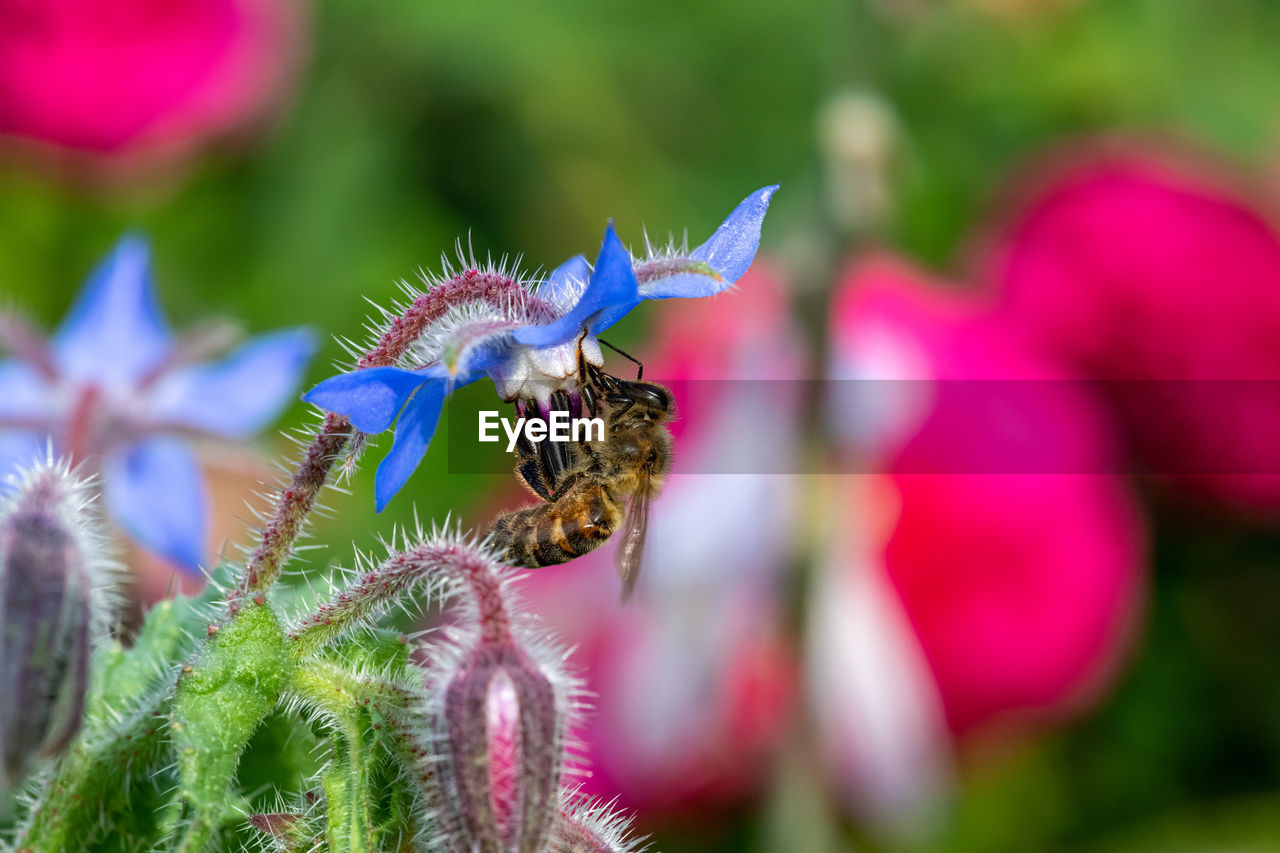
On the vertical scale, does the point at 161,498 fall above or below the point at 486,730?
above

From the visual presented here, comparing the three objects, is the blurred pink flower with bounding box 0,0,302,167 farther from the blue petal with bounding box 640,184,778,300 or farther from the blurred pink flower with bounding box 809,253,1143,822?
the blue petal with bounding box 640,184,778,300

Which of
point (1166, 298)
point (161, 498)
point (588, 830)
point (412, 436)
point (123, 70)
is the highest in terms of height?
point (123, 70)

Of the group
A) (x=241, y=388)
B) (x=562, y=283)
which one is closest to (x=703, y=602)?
Result: (x=241, y=388)

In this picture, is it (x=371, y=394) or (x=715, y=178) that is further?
(x=715, y=178)

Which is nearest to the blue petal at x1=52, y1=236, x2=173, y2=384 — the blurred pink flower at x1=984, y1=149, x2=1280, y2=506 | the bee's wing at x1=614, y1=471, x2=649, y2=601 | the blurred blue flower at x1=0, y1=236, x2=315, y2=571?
the blurred blue flower at x1=0, y1=236, x2=315, y2=571

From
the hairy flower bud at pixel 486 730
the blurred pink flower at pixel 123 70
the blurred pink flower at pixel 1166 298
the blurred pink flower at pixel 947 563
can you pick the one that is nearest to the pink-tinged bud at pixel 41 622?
the hairy flower bud at pixel 486 730

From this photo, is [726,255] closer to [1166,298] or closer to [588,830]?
[588,830]

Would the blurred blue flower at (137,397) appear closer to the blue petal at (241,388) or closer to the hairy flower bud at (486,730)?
the blue petal at (241,388)
